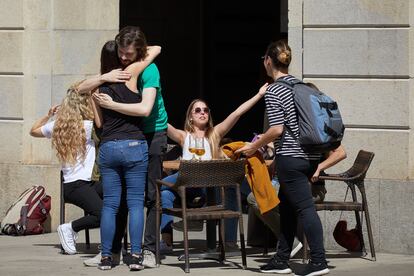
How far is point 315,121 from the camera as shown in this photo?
9.68 metres

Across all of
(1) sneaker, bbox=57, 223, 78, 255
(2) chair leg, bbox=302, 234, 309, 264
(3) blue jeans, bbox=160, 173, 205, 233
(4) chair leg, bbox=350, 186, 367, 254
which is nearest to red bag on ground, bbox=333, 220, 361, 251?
(4) chair leg, bbox=350, 186, 367, 254

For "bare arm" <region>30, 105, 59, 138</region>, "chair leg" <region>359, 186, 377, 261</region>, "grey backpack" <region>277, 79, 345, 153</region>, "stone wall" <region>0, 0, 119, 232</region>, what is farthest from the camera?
"stone wall" <region>0, 0, 119, 232</region>

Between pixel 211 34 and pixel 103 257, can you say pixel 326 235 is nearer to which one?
pixel 103 257

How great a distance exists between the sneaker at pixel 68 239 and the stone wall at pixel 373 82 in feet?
8.05

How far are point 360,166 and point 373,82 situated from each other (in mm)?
980

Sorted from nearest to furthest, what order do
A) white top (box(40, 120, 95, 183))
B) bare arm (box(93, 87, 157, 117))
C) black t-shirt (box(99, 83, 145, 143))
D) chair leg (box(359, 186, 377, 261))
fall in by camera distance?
bare arm (box(93, 87, 157, 117))
black t-shirt (box(99, 83, 145, 143))
chair leg (box(359, 186, 377, 261))
white top (box(40, 120, 95, 183))

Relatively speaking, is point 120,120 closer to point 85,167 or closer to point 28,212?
point 85,167

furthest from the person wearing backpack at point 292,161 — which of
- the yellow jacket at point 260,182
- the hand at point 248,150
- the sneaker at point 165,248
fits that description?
the sneaker at point 165,248

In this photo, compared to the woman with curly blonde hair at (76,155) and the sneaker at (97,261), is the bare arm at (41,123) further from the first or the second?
the sneaker at (97,261)

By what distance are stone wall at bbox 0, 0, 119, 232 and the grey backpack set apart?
4.09 meters

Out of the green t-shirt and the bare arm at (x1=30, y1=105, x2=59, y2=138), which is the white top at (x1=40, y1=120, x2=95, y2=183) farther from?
the green t-shirt

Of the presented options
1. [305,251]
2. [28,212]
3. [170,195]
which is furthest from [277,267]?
[28,212]

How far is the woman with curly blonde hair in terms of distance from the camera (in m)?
11.2

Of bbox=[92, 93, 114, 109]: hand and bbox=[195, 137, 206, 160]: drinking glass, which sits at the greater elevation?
bbox=[92, 93, 114, 109]: hand
